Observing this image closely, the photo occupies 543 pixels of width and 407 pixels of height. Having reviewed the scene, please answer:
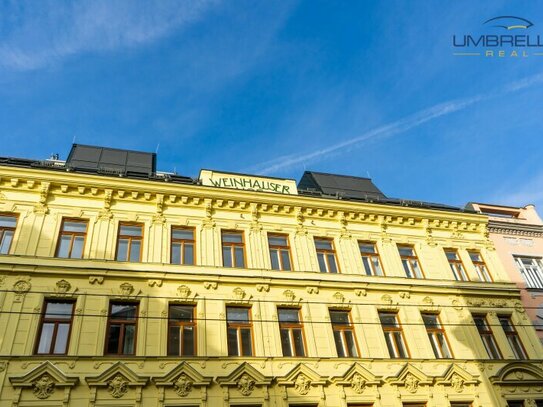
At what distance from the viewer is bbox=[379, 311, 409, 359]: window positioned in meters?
19.5

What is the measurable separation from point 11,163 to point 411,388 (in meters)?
20.0

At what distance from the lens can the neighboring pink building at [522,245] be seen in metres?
23.8

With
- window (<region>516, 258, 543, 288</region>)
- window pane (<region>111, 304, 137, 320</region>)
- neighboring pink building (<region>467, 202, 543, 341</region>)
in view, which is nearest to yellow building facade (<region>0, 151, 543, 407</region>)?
window pane (<region>111, 304, 137, 320</region>)

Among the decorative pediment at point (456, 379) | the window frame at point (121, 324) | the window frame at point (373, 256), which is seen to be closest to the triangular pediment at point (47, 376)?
the window frame at point (121, 324)

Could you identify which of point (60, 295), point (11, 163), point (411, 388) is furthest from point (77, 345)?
point (411, 388)

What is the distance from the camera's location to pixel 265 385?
16547mm

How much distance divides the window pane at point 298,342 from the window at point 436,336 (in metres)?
6.32

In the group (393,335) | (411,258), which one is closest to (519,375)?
(393,335)

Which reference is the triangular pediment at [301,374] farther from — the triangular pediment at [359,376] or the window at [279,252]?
the window at [279,252]

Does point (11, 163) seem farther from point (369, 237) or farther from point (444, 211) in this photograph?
point (444, 211)

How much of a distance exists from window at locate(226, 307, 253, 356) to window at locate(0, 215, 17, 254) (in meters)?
9.22

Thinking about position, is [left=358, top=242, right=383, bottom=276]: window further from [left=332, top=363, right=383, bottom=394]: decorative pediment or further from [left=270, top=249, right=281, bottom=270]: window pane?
[left=332, top=363, right=383, bottom=394]: decorative pediment

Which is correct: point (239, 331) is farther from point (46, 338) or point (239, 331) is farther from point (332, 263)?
point (46, 338)

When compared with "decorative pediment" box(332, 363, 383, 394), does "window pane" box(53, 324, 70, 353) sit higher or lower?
higher
